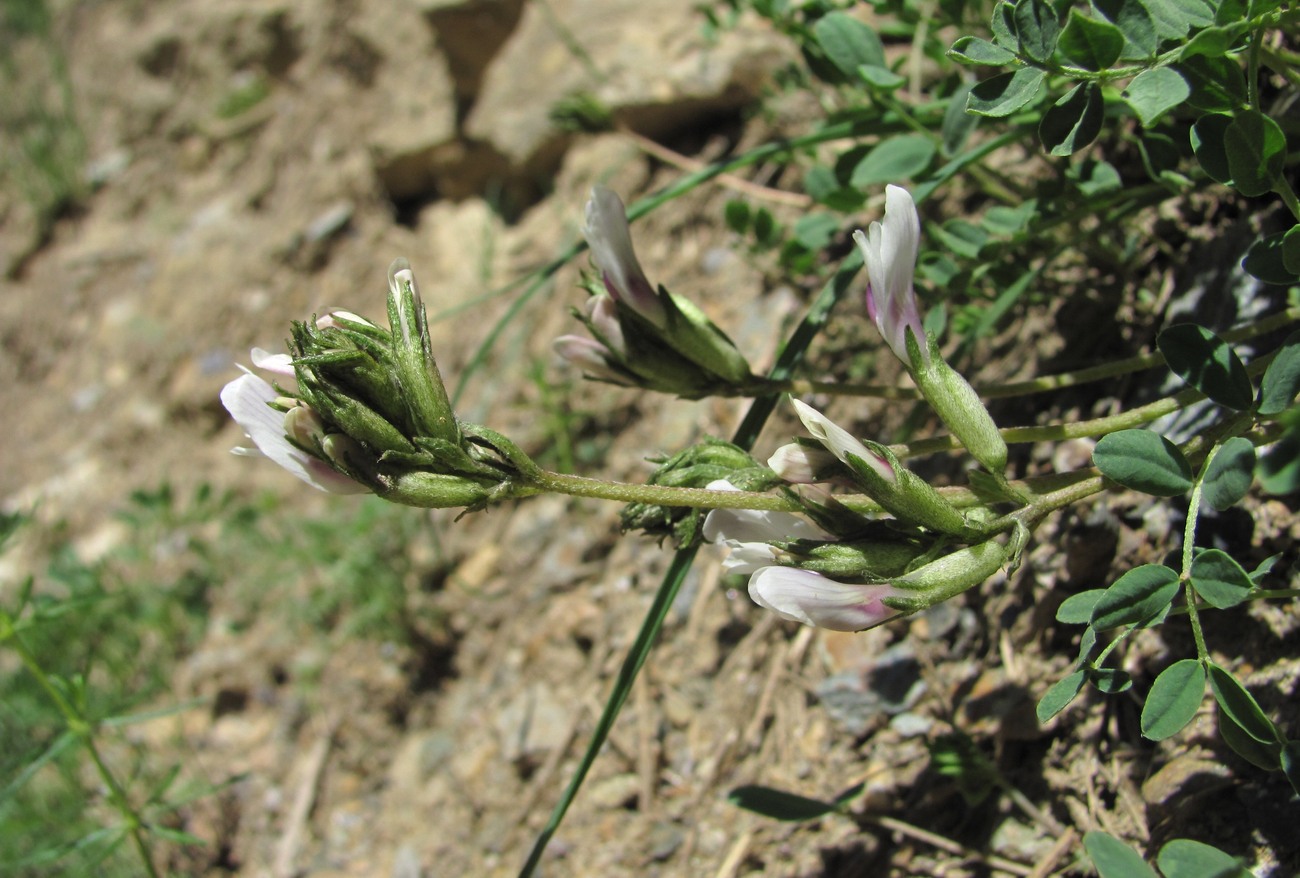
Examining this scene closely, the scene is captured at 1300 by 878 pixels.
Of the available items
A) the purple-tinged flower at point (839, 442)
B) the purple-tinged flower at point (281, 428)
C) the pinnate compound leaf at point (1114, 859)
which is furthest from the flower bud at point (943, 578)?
the purple-tinged flower at point (281, 428)

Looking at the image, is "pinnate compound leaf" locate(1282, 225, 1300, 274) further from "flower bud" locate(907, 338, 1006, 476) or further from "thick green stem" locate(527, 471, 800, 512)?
"thick green stem" locate(527, 471, 800, 512)

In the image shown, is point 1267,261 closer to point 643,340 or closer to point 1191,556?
point 1191,556

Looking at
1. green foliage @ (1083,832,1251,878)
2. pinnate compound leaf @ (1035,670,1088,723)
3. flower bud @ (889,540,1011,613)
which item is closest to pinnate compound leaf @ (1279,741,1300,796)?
green foliage @ (1083,832,1251,878)

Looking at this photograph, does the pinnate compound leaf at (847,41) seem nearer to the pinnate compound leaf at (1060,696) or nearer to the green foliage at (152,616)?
the pinnate compound leaf at (1060,696)

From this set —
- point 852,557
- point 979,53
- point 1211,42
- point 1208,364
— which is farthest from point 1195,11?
point 852,557

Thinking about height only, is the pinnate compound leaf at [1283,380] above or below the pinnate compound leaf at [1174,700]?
above

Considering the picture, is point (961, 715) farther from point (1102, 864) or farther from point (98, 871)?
point (98, 871)
